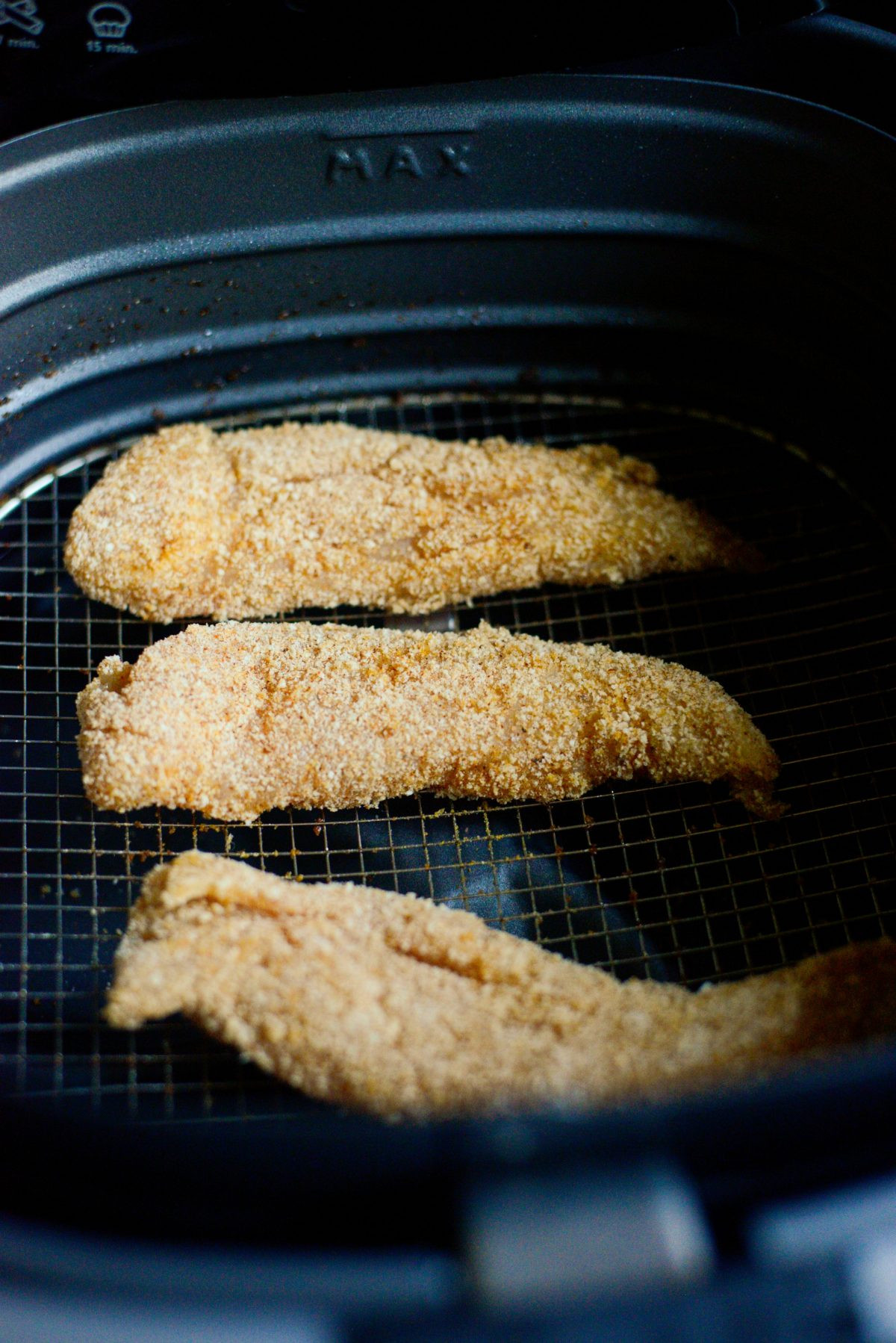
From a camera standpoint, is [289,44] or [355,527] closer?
[289,44]

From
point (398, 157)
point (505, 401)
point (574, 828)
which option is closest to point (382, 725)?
point (574, 828)

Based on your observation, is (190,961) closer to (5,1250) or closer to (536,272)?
(5,1250)

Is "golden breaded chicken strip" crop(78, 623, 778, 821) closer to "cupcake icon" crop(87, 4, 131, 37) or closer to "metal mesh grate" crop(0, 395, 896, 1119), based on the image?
"metal mesh grate" crop(0, 395, 896, 1119)

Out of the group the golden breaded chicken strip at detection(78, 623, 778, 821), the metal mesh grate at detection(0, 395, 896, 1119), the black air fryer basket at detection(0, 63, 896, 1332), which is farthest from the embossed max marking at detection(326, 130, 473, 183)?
the golden breaded chicken strip at detection(78, 623, 778, 821)

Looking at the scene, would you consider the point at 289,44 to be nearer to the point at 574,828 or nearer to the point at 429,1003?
the point at 574,828

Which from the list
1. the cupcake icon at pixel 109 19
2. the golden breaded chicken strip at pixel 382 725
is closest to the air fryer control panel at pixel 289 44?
the cupcake icon at pixel 109 19

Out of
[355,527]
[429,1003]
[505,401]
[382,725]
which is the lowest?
[429,1003]
